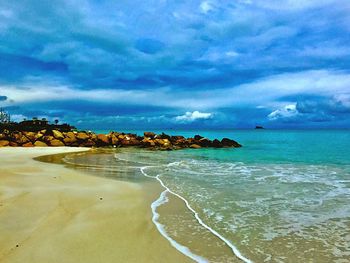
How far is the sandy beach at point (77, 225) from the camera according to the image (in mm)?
4910

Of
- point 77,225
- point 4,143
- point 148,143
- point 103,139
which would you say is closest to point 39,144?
point 4,143

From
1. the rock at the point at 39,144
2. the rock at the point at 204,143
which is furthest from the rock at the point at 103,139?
the rock at the point at 204,143

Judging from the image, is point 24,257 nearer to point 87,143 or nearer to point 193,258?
point 193,258

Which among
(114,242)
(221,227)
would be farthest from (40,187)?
(221,227)

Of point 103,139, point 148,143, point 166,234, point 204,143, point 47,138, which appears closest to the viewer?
point 166,234

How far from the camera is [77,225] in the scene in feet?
21.0

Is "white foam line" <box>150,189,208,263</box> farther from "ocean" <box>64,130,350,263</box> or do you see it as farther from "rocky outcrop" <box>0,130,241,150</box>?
"rocky outcrop" <box>0,130,241,150</box>

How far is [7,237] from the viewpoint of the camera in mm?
5457

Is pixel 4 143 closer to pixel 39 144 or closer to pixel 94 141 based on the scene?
pixel 39 144

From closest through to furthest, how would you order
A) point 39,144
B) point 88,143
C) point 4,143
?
point 4,143
point 39,144
point 88,143

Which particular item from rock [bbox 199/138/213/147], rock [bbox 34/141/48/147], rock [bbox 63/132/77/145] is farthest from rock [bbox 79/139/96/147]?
rock [bbox 199/138/213/147]

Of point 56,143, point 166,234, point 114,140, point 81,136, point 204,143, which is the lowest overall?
point 166,234

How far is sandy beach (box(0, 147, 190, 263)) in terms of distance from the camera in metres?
4.91

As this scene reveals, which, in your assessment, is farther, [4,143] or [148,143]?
[148,143]
